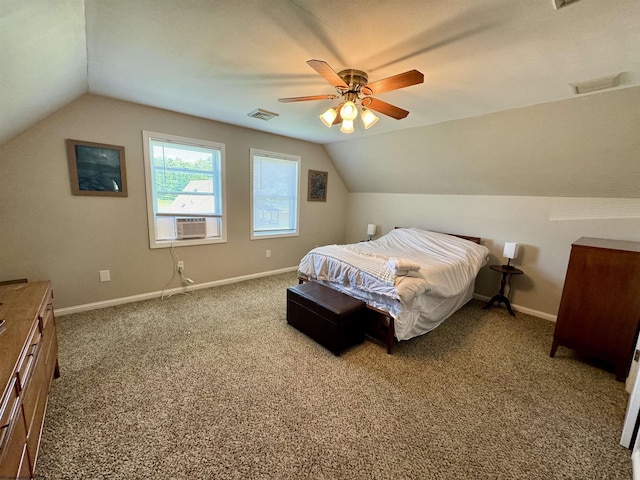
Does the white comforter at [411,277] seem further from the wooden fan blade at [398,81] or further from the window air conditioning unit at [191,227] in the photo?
the window air conditioning unit at [191,227]

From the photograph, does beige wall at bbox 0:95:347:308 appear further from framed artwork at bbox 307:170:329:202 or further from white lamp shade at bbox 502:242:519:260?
white lamp shade at bbox 502:242:519:260

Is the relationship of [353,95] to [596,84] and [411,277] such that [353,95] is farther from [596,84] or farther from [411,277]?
[596,84]

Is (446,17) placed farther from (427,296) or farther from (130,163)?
(130,163)

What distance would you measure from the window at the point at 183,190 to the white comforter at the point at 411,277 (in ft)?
5.20

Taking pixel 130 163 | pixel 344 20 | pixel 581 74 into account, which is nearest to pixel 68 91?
pixel 130 163

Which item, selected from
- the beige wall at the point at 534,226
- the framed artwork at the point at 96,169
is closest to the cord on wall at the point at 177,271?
the framed artwork at the point at 96,169

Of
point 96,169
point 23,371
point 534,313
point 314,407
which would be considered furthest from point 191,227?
point 534,313

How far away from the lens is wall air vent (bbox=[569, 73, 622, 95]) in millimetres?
1885

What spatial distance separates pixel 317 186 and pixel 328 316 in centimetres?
308

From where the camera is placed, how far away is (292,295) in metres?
2.69

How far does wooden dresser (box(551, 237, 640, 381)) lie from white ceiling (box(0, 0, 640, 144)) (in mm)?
1329

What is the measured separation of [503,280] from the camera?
10.8ft

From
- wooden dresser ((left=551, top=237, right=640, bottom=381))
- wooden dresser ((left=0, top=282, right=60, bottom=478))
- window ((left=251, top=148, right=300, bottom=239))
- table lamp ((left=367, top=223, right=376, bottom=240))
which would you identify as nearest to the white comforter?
wooden dresser ((left=551, top=237, right=640, bottom=381))

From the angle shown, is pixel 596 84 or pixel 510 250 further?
pixel 510 250
